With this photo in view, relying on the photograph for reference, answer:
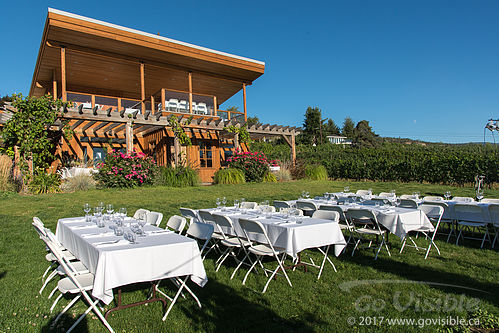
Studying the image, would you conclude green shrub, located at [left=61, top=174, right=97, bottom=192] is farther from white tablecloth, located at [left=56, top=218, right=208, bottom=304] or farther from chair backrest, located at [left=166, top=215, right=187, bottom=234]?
white tablecloth, located at [left=56, top=218, right=208, bottom=304]

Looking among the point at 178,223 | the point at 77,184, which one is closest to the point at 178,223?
the point at 178,223

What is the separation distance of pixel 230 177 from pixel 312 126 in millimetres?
34977

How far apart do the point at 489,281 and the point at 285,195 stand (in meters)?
7.31

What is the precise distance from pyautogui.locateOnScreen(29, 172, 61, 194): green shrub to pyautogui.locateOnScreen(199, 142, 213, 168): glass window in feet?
23.7

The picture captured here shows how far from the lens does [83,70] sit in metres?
15.2

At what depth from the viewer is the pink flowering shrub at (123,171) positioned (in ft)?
37.8

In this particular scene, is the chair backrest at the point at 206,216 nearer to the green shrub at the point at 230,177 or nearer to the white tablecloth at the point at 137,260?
the white tablecloth at the point at 137,260

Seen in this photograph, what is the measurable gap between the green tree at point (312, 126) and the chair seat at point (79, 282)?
4411 centimetres

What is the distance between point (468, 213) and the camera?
586 centimetres

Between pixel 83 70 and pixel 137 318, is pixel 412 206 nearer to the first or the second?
pixel 137 318

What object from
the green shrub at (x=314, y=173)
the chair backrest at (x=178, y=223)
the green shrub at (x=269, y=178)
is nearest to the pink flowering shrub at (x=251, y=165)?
the green shrub at (x=269, y=178)

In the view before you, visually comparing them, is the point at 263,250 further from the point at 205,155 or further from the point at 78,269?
the point at 205,155

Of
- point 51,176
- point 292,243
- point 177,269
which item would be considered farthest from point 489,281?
point 51,176

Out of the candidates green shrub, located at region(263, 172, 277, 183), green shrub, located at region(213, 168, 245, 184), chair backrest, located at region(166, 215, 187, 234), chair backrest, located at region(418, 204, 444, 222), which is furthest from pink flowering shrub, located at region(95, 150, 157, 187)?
chair backrest, located at region(418, 204, 444, 222)
